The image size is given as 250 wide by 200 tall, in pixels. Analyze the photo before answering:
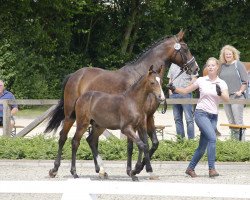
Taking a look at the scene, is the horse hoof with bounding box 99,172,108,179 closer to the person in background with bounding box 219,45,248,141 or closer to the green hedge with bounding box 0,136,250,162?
the green hedge with bounding box 0,136,250,162

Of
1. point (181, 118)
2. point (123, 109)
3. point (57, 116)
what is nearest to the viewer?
point (123, 109)

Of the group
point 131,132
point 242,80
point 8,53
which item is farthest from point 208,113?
point 8,53

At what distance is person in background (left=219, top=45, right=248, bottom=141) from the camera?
14.4 metres

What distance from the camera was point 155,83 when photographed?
10.7 metres

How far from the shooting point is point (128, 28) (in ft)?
132

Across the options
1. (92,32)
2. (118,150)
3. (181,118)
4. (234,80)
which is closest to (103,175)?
(118,150)

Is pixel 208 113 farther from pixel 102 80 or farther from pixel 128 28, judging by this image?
pixel 128 28

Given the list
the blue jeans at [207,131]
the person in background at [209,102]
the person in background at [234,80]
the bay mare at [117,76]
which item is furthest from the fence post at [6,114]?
the blue jeans at [207,131]

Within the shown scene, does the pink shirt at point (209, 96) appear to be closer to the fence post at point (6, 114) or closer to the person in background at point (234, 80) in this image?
the person in background at point (234, 80)

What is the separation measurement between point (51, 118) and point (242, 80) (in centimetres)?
421

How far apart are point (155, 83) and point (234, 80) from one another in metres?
4.50

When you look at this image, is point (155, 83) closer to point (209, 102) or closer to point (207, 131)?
point (209, 102)

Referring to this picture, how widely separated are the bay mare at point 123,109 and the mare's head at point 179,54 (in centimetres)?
99

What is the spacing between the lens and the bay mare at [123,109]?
35.5 feet
